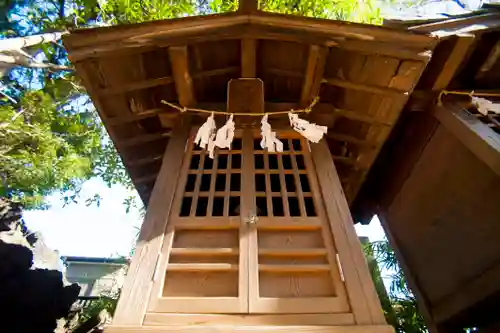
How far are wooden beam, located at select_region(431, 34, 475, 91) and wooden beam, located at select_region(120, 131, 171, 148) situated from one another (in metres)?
3.53

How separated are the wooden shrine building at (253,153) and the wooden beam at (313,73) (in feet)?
0.05

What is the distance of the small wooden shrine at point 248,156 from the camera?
252 centimetres

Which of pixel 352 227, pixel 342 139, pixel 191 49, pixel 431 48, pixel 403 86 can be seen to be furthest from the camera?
pixel 342 139

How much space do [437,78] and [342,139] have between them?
135 cm

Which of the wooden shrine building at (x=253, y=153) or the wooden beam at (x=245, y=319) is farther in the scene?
the wooden shrine building at (x=253, y=153)

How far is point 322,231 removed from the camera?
314 cm

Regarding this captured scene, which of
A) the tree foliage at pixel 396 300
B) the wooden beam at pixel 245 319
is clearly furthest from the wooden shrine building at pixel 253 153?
the tree foliage at pixel 396 300

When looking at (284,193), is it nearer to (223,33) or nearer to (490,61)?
(223,33)

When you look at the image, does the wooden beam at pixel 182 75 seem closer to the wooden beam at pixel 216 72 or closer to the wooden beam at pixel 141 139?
the wooden beam at pixel 216 72

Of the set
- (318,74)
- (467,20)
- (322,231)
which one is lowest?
(322,231)

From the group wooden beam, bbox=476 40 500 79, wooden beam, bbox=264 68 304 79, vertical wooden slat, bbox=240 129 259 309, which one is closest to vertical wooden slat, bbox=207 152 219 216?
vertical wooden slat, bbox=240 129 259 309

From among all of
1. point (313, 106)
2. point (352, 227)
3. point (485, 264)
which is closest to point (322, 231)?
point (352, 227)

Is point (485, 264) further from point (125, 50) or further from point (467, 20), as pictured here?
point (125, 50)

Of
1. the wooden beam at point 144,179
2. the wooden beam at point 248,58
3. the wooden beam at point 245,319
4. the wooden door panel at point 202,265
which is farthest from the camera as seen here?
the wooden beam at point 144,179
